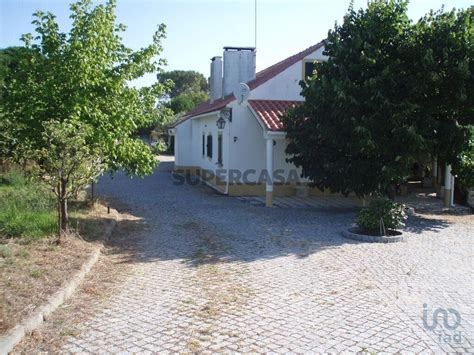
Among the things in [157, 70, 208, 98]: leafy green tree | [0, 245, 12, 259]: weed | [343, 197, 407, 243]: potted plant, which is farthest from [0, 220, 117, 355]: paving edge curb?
[157, 70, 208, 98]: leafy green tree

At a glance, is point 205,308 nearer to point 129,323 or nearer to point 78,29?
point 129,323

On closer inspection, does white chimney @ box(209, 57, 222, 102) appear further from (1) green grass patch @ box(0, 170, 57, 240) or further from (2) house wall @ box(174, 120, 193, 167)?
(1) green grass patch @ box(0, 170, 57, 240)

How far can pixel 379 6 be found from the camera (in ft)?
41.2

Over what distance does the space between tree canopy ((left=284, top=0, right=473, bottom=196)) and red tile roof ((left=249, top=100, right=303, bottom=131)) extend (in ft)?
6.84

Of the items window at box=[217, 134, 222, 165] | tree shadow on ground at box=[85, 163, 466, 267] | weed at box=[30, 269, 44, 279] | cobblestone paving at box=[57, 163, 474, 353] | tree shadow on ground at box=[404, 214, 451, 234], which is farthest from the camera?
window at box=[217, 134, 222, 165]

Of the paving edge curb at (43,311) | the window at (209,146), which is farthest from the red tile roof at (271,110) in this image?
the paving edge curb at (43,311)

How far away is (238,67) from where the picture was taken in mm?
20938

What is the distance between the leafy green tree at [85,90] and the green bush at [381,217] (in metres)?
5.18

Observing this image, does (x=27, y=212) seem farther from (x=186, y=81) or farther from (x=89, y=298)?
(x=186, y=81)

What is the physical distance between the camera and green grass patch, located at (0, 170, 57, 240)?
830cm

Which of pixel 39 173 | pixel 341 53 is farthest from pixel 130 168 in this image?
pixel 341 53

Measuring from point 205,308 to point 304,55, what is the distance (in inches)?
525

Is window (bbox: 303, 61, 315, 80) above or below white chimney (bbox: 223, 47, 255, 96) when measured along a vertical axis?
below

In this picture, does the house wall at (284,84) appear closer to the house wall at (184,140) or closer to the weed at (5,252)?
the house wall at (184,140)
